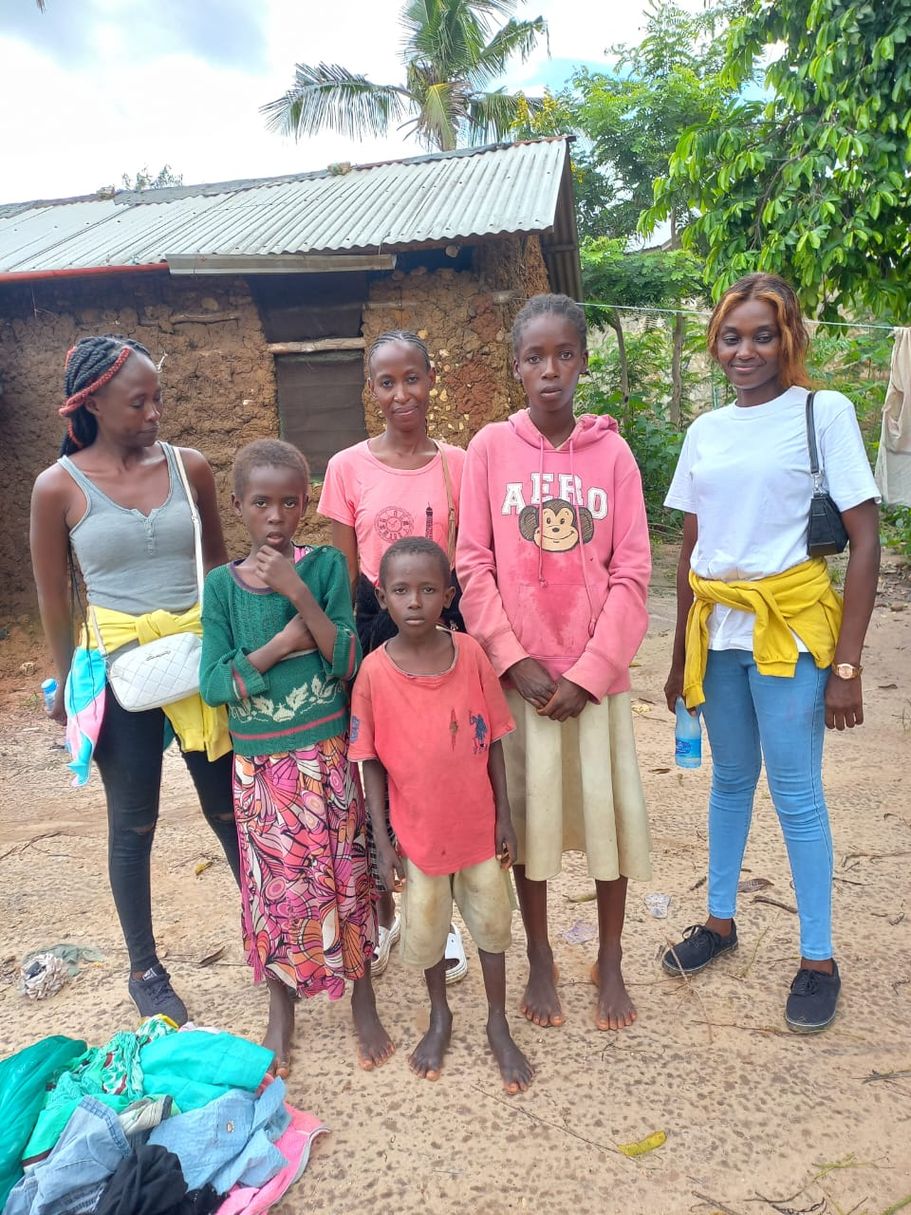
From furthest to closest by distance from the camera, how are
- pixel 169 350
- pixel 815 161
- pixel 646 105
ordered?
pixel 646 105 < pixel 169 350 < pixel 815 161

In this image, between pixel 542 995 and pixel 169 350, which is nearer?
pixel 542 995

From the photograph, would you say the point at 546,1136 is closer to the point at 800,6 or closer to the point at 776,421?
the point at 776,421

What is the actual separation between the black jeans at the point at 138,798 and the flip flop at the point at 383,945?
1.66 feet

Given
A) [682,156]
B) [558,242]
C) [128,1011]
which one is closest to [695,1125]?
[128,1011]

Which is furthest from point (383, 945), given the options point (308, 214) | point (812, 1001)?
point (308, 214)

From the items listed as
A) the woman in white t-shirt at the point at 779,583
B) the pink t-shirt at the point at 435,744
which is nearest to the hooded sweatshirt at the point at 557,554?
the pink t-shirt at the point at 435,744

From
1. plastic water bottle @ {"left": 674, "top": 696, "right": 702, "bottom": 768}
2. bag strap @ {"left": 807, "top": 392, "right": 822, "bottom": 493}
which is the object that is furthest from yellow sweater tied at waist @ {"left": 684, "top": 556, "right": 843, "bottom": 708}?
plastic water bottle @ {"left": 674, "top": 696, "right": 702, "bottom": 768}

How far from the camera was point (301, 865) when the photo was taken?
1.91 m

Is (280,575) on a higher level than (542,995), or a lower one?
higher

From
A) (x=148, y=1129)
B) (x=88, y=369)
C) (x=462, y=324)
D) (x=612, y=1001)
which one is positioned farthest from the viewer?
(x=462, y=324)

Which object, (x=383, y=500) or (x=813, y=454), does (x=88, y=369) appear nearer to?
(x=383, y=500)

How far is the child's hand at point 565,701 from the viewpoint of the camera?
1.88 meters

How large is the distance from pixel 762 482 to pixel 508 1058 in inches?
59.7

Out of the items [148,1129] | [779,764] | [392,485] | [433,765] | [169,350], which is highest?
[169,350]
